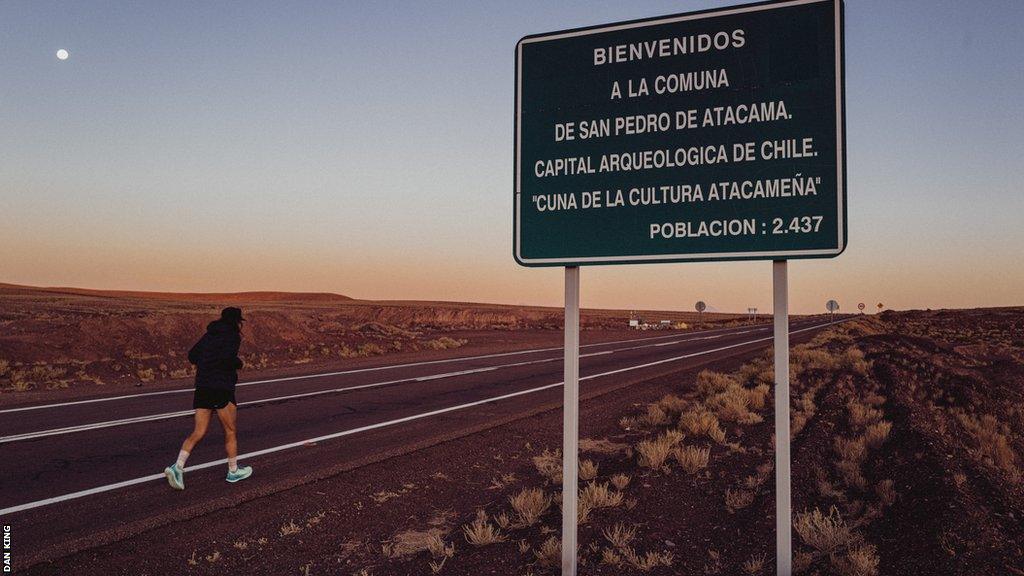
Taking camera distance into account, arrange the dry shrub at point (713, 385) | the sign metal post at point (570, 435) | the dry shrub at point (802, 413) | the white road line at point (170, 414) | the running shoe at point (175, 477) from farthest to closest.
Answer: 1. the dry shrub at point (713, 385)
2. the white road line at point (170, 414)
3. the dry shrub at point (802, 413)
4. the running shoe at point (175, 477)
5. the sign metal post at point (570, 435)

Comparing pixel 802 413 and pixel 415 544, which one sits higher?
pixel 802 413

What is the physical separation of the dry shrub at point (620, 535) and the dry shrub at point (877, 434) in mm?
4112

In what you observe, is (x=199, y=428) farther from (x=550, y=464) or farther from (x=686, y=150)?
(x=686, y=150)

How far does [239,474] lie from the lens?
6.91 meters

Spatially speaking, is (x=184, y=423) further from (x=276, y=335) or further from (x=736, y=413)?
(x=276, y=335)

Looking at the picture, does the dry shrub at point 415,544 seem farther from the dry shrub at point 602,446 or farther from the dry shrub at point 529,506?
the dry shrub at point 602,446

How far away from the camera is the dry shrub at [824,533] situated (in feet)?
15.2

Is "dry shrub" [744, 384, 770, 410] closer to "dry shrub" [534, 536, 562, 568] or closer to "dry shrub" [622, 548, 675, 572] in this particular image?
"dry shrub" [622, 548, 675, 572]

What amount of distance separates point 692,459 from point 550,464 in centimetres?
166

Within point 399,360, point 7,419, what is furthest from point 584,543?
point 399,360

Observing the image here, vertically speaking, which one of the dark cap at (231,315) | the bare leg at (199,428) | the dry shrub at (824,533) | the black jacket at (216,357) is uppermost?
the dark cap at (231,315)

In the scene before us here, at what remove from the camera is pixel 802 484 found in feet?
20.6

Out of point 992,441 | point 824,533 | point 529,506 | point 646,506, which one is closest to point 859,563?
point 824,533

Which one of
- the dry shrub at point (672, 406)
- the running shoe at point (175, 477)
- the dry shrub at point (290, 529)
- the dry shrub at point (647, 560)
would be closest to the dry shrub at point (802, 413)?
the dry shrub at point (672, 406)
